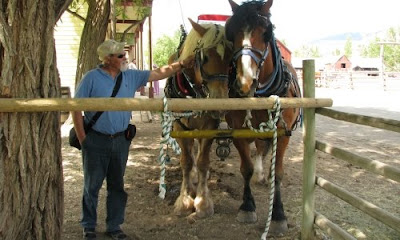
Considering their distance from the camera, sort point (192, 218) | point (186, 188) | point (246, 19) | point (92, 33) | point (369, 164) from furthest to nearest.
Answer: point (92, 33) < point (186, 188) < point (192, 218) < point (246, 19) < point (369, 164)

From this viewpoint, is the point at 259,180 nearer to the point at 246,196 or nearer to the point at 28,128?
the point at 246,196

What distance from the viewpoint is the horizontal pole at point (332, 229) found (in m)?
3.16

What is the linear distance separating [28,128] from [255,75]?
1.87m

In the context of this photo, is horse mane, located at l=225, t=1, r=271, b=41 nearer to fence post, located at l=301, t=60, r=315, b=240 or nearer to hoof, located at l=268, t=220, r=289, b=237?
fence post, located at l=301, t=60, r=315, b=240

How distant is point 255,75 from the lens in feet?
11.7

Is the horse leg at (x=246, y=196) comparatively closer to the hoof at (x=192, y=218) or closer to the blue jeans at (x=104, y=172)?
the hoof at (x=192, y=218)

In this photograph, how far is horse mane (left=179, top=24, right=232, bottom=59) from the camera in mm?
4016

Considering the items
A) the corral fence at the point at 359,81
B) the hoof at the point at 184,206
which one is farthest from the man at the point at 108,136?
the corral fence at the point at 359,81

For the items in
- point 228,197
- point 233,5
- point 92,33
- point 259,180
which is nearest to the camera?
point 233,5

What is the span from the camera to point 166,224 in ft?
14.3

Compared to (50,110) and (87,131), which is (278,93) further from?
(50,110)

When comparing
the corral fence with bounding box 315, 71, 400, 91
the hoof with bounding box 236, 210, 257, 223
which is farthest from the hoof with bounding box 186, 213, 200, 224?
the corral fence with bounding box 315, 71, 400, 91

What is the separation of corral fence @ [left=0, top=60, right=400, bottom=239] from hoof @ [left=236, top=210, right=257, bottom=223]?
0.71 meters

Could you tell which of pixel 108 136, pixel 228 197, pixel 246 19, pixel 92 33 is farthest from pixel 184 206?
pixel 92 33
